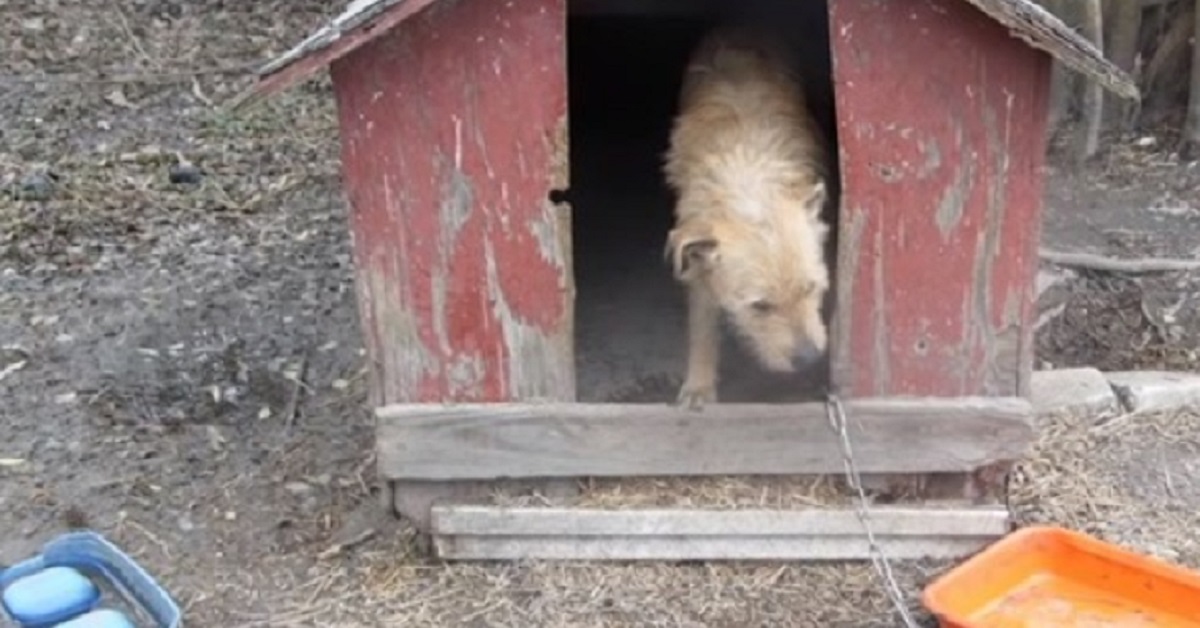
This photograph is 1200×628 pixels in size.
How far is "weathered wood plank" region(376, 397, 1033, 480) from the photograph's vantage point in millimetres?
4879

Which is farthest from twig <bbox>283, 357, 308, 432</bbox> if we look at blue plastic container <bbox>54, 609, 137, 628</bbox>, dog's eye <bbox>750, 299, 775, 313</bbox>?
dog's eye <bbox>750, 299, 775, 313</bbox>

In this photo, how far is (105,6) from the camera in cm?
1116

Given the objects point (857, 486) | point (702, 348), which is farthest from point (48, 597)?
point (857, 486)

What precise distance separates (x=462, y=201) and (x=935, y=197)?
1.36 meters

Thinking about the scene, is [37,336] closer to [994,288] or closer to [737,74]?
[737,74]

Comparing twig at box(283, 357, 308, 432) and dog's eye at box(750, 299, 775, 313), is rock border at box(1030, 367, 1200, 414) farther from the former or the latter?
twig at box(283, 357, 308, 432)

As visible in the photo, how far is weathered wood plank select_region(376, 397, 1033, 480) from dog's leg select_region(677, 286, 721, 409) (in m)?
0.16

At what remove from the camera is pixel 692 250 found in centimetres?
478

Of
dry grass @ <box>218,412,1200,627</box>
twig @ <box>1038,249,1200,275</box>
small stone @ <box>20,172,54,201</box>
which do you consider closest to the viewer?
dry grass @ <box>218,412,1200,627</box>

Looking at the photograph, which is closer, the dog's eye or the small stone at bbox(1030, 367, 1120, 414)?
the dog's eye

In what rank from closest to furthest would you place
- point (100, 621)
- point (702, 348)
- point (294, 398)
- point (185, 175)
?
point (100, 621) < point (702, 348) < point (294, 398) < point (185, 175)

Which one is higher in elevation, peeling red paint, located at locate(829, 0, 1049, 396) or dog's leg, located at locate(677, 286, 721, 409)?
peeling red paint, located at locate(829, 0, 1049, 396)

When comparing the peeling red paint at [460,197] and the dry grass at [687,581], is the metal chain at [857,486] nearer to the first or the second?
the dry grass at [687,581]

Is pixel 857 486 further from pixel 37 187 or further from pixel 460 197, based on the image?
pixel 37 187
